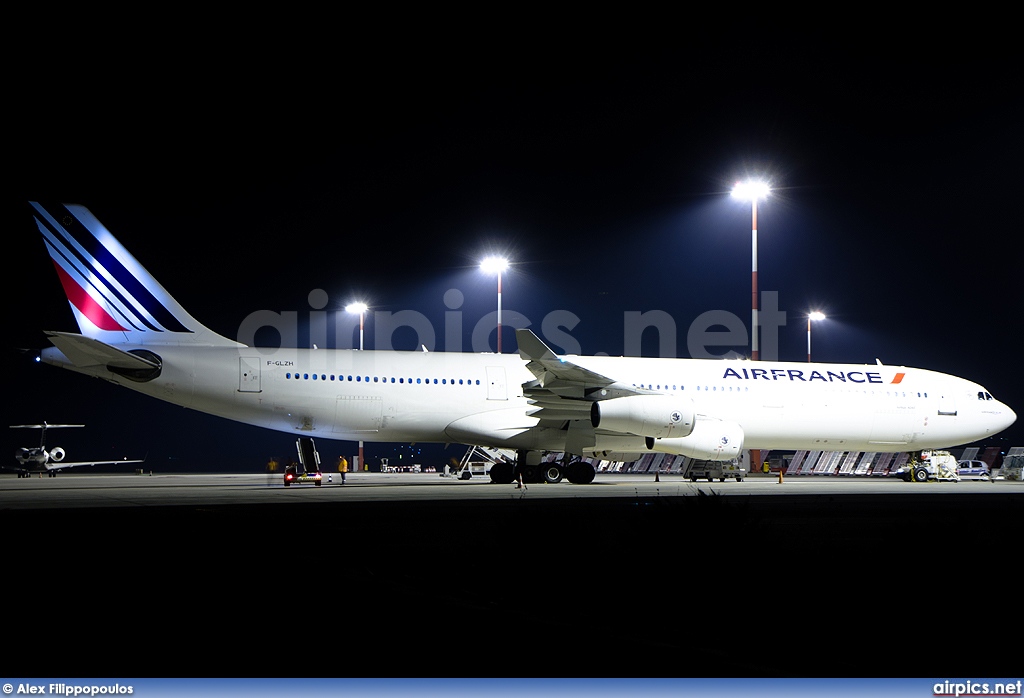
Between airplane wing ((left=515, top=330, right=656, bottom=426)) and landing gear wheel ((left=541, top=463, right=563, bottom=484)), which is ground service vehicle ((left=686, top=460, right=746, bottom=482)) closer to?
landing gear wheel ((left=541, top=463, right=563, bottom=484))

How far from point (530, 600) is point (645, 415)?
16.9 m

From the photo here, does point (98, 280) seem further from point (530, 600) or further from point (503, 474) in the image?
point (530, 600)

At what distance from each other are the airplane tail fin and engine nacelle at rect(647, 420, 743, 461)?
13.7m

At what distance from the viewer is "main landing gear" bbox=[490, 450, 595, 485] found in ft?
86.7

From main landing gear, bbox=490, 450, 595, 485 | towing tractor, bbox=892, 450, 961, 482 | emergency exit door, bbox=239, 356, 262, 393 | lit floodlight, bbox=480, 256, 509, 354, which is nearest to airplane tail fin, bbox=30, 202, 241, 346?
emergency exit door, bbox=239, 356, 262, 393

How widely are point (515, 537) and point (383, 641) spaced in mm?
2855

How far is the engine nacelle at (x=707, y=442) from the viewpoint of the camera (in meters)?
25.4

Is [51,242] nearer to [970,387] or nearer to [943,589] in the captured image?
[943,589]

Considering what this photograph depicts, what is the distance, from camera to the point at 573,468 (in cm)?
2645

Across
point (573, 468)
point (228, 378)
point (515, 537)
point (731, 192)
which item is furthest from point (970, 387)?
point (515, 537)

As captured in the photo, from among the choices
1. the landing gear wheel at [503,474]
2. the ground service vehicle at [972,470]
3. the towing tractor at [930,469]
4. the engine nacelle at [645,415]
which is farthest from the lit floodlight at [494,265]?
the ground service vehicle at [972,470]

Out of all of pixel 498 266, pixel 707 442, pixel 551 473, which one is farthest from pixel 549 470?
pixel 498 266

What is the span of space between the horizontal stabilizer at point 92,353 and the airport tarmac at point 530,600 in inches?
477

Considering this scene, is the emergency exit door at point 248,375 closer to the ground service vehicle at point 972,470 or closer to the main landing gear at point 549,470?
the main landing gear at point 549,470
